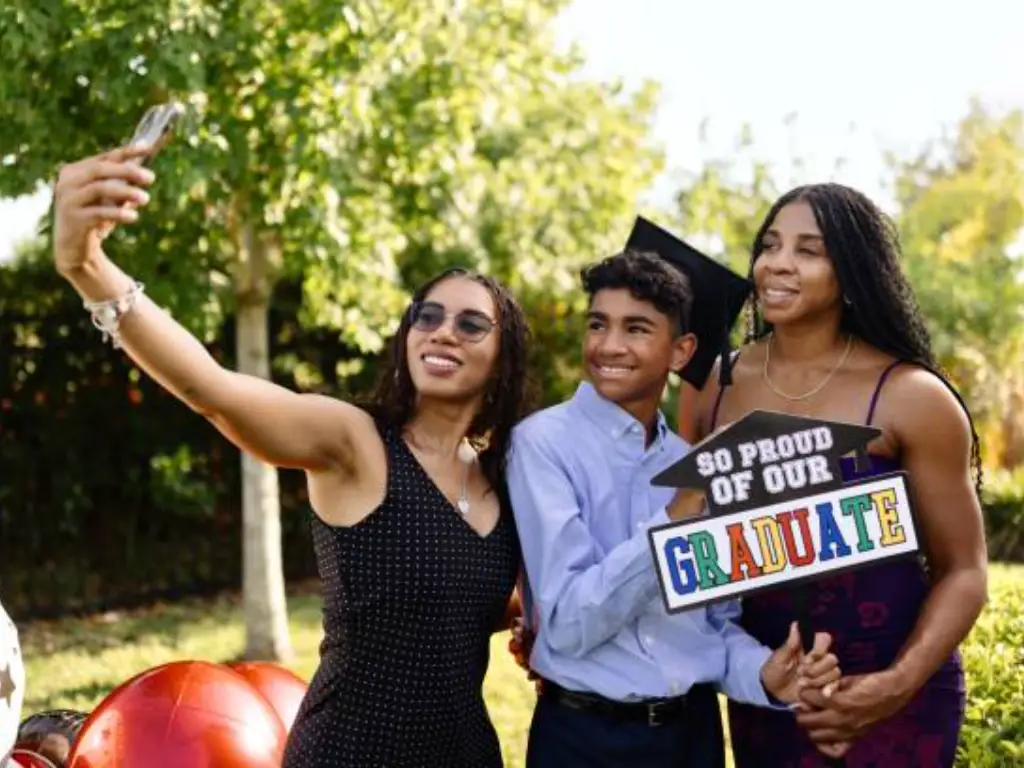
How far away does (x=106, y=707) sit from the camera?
3.96 meters

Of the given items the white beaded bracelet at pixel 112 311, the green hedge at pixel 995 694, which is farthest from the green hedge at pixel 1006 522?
the white beaded bracelet at pixel 112 311

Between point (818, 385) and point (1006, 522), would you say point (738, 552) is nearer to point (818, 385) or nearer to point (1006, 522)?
point (818, 385)

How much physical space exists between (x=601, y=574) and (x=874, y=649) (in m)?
0.65

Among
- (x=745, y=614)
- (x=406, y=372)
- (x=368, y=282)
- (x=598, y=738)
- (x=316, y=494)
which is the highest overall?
(x=368, y=282)

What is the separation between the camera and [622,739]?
287 cm

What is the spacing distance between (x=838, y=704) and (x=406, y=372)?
1084 millimetres

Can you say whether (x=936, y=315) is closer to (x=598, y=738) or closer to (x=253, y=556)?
(x=253, y=556)

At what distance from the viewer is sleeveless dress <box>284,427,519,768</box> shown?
2.85m

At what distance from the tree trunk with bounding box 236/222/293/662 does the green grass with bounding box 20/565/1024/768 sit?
0.25 meters


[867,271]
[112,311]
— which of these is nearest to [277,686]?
[112,311]

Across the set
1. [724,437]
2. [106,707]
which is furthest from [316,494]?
[106,707]

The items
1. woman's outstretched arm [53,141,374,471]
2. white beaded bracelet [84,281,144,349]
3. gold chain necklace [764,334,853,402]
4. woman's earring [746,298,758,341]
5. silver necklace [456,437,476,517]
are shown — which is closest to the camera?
woman's outstretched arm [53,141,374,471]

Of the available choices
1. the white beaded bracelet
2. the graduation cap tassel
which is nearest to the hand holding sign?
the graduation cap tassel

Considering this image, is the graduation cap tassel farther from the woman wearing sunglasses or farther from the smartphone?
the smartphone
